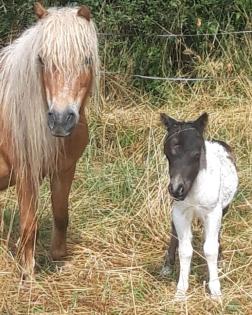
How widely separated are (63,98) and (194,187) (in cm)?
78

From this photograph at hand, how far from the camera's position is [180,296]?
3.66 metres

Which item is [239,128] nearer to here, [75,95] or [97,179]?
[97,179]

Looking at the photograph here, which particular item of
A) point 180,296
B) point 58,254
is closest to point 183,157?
point 180,296

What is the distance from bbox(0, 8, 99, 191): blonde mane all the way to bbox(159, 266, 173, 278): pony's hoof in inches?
34.3

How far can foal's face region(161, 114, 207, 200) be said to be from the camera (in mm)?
3349

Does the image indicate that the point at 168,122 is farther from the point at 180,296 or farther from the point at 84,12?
the point at 180,296

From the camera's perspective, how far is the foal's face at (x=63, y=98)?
3287mm

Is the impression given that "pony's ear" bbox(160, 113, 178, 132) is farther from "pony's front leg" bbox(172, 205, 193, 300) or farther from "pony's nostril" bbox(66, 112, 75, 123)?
"pony's nostril" bbox(66, 112, 75, 123)

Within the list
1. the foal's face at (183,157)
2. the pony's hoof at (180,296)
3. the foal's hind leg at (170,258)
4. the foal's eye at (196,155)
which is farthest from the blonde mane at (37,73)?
the pony's hoof at (180,296)

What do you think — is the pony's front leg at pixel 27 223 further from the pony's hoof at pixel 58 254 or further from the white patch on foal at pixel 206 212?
the white patch on foal at pixel 206 212

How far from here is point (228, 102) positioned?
612cm

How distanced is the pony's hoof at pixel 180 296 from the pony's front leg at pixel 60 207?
873 millimetres

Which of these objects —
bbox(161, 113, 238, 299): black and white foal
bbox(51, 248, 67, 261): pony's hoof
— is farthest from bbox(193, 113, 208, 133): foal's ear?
bbox(51, 248, 67, 261): pony's hoof

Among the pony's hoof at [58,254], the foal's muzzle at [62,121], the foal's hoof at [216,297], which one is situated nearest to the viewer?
the foal's muzzle at [62,121]
